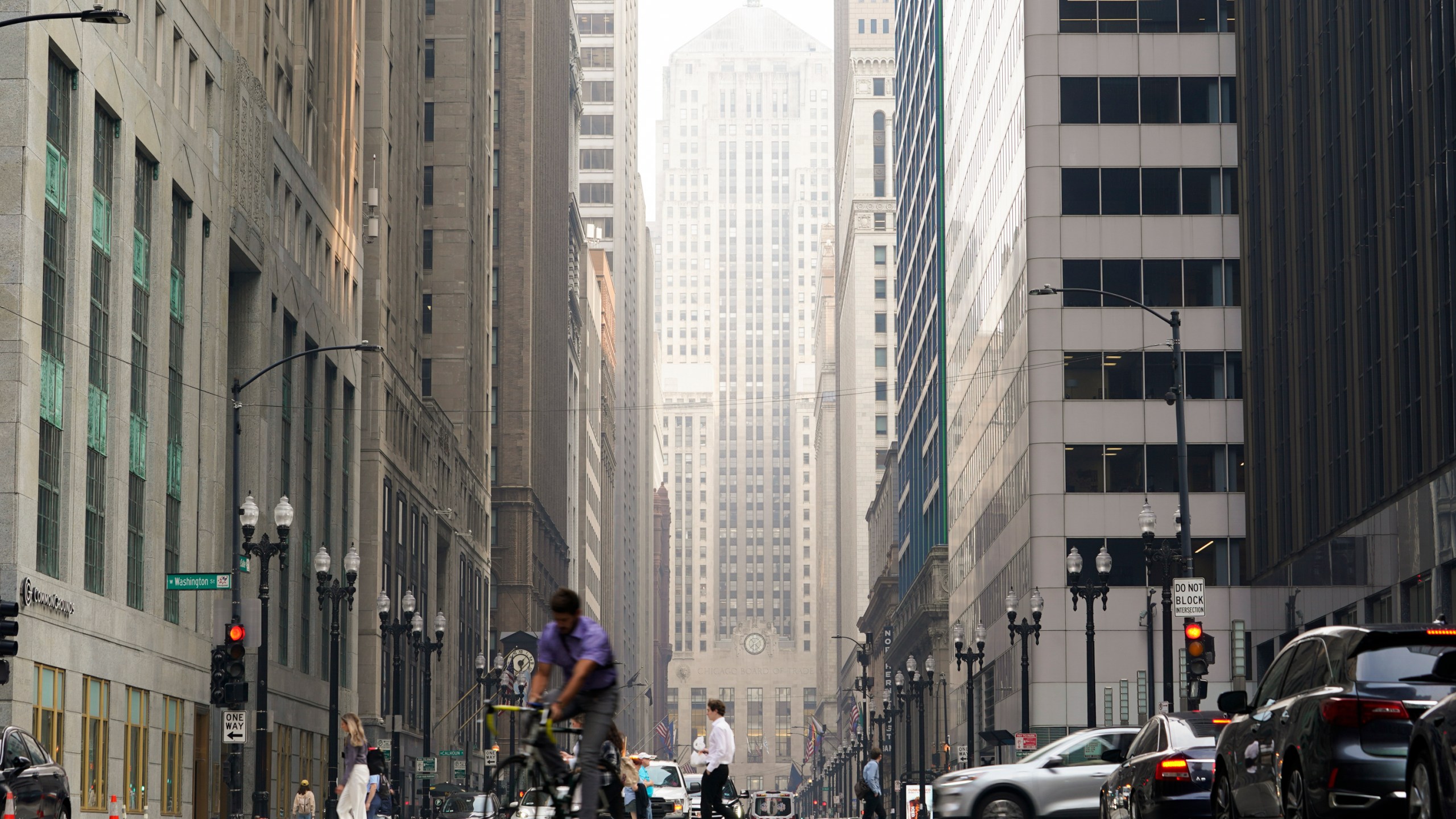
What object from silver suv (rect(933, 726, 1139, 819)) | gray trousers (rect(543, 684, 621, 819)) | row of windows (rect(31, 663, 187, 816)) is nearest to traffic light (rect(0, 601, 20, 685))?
row of windows (rect(31, 663, 187, 816))

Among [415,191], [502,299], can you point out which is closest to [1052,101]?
[415,191]

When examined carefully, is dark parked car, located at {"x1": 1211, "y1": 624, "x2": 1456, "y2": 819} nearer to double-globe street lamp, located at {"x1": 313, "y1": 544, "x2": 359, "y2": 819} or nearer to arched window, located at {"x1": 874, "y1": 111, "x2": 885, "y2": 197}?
double-globe street lamp, located at {"x1": 313, "y1": 544, "x2": 359, "y2": 819}

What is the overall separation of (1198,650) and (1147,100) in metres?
41.6

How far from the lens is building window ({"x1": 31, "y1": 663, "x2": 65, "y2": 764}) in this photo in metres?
39.1

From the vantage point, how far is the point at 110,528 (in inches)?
1764

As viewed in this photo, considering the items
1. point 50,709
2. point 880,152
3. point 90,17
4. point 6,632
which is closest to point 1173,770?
point 6,632

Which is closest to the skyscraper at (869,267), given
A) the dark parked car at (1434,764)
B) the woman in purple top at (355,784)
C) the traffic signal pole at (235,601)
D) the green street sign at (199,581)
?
the traffic signal pole at (235,601)

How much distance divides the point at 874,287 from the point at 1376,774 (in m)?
171

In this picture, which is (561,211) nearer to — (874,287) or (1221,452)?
(874,287)

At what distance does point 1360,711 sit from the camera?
14.8m

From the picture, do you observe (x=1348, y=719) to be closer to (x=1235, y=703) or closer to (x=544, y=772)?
(x=1235, y=703)

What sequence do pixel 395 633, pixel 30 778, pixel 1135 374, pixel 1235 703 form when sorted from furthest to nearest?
1. pixel 1135 374
2. pixel 395 633
3. pixel 30 778
4. pixel 1235 703

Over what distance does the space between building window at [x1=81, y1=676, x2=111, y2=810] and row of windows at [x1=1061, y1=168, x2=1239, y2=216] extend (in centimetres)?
4180

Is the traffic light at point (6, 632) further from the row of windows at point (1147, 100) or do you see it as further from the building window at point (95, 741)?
the row of windows at point (1147, 100)
